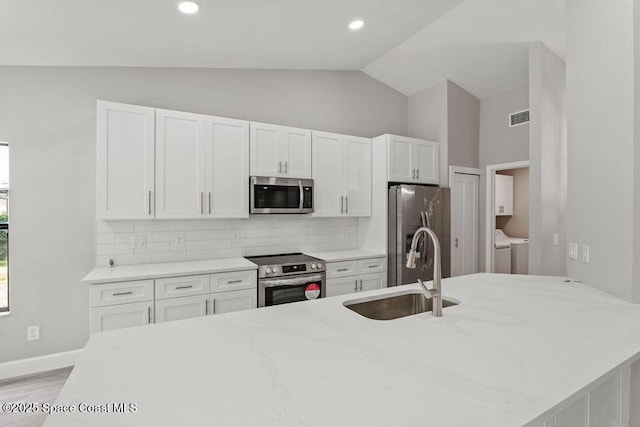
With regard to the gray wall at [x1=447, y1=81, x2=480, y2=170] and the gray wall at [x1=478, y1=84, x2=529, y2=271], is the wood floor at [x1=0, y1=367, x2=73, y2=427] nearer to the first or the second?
the gray wall at [x1=447, y1=81, x2=480, y2=170]

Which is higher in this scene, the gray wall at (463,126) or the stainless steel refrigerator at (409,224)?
the gray wall at (463,126)

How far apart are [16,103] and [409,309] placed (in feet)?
11.5

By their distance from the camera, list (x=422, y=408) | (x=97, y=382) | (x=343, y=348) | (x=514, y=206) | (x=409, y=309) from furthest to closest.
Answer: (x=514, y=206), (x=409, y=309), (x=343, y=348), (x=97, y=382), (x=422, y=408)

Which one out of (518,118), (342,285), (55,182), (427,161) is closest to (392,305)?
(342,285)

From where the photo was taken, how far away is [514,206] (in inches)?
245

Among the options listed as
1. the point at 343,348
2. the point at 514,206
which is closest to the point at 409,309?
the point at 343,348

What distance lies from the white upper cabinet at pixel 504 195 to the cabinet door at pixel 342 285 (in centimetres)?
372

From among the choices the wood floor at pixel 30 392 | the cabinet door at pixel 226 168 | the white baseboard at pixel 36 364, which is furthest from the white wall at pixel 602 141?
the white baseboard at pixel 36 364

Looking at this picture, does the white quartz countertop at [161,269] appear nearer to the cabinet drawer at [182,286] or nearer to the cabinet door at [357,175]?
the cabinet drawer at [182,286]

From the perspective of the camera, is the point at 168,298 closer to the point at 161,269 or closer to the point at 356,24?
the point at 161,269

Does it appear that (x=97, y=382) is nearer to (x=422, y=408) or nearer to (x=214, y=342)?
(x=214, y=342)

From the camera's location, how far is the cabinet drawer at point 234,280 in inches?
112

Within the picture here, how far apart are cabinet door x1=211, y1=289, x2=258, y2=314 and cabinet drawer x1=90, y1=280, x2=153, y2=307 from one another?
52cm

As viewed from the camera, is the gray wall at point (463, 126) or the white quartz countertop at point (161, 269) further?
the gray wall at point (463, 126)
